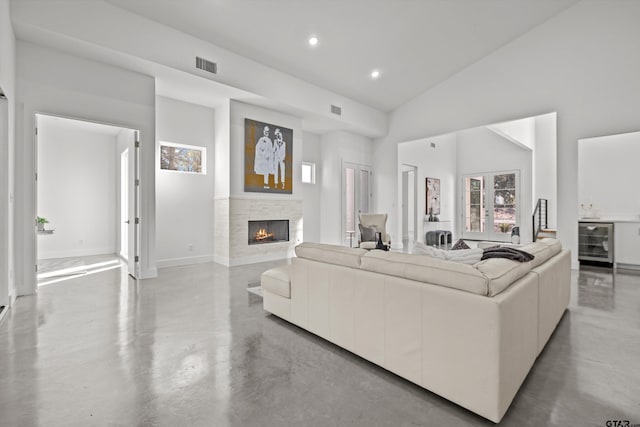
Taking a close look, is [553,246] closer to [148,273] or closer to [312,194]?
[148,273]

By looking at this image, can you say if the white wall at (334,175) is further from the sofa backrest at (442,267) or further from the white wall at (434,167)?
the sofa backrest at (442,267)

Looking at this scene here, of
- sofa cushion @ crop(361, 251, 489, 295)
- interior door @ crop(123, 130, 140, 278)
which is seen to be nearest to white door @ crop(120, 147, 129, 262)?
interior door @ crop(123, 130, 140, 278)

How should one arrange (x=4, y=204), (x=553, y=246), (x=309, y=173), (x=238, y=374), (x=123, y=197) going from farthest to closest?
(x=309, y=173), (x=123, y=197), (x=4, y=204), (x=553, y=246), (x=238, y=374)

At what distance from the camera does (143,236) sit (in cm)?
479

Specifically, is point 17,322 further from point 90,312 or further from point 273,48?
point 273,48

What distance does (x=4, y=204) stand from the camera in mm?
3352

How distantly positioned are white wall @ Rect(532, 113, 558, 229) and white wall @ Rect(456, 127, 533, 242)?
235 mm

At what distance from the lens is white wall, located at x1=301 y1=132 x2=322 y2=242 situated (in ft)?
26.9

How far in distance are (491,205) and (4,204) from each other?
1137 cm

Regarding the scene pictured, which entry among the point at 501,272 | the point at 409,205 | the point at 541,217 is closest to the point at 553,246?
the point at 501,272

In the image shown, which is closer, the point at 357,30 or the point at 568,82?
the point at 357,30

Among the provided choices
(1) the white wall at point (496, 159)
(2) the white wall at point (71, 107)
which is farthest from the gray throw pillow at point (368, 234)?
(1) the white wall at point (496, 159)

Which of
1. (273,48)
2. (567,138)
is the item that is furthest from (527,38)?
(273,48)

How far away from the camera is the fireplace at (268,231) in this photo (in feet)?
20.9
